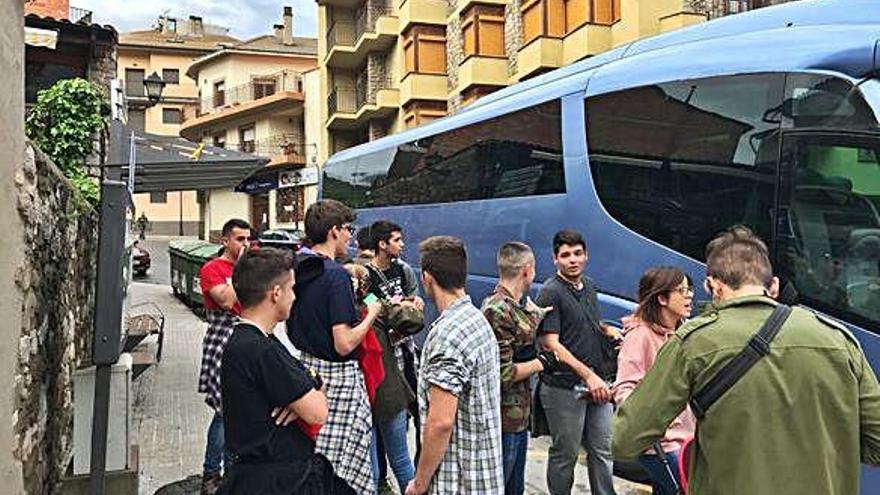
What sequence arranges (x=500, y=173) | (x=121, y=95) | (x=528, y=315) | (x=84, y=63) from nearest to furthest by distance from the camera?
(x=528, y=315) → (x=121, y=95) → (x=500, y=173) → (x=84, y=63)

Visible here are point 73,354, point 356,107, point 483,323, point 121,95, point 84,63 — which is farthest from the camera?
point 356,107

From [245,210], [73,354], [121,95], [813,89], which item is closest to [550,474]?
[813,89]

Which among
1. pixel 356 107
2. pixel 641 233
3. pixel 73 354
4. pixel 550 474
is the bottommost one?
pixel 550 474

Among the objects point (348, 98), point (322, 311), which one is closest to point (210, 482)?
point (322, 311)

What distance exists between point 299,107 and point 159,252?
10.3 metres

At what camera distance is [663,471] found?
139 inches

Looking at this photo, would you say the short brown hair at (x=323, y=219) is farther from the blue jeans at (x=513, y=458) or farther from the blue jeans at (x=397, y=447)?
the blue jeans at (x=513, y=458)

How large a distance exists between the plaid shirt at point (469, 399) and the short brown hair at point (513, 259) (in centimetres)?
98

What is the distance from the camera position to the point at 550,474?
179 inches

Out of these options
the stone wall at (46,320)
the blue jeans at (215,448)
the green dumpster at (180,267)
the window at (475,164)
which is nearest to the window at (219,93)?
the green dumpster at (180,267)

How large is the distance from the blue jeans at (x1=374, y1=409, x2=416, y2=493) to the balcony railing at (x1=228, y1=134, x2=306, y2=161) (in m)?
34.6

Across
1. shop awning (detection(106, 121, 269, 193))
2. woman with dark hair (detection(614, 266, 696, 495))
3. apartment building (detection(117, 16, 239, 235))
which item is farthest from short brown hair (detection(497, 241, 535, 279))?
apartment building (detection(117, 16, 239, 235))

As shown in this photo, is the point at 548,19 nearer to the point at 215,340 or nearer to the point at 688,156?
the point at 688,156

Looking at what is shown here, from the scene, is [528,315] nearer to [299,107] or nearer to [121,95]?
[121,95]
